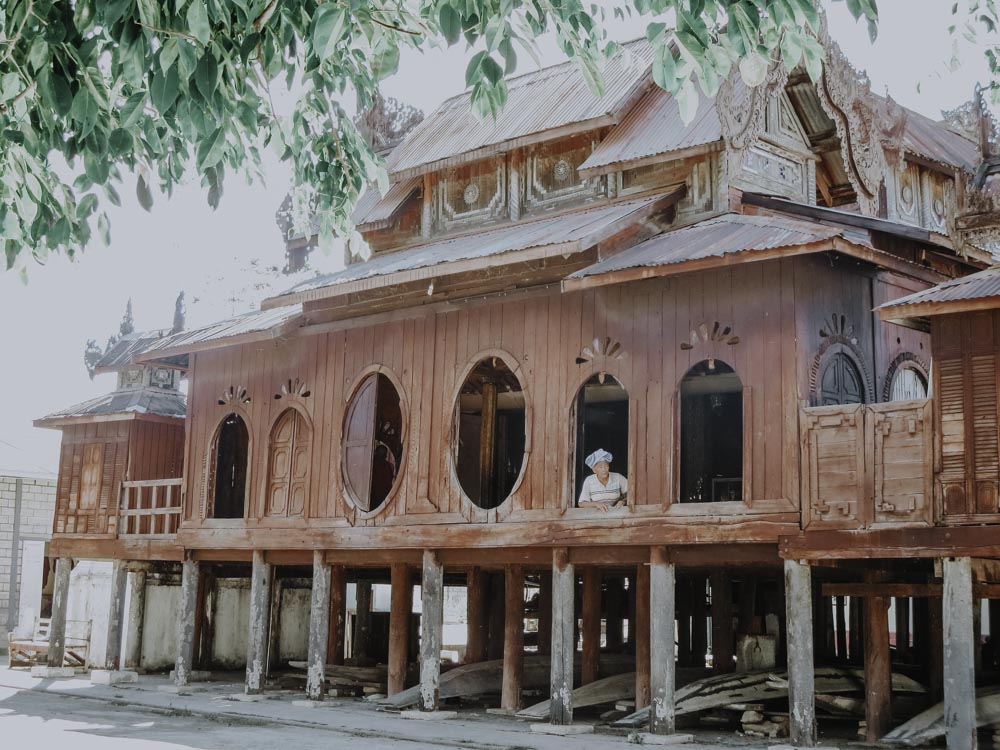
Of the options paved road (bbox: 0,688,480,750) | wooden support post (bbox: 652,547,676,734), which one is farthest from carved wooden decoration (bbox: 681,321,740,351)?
paved road (bbox: 0,688,480,750)

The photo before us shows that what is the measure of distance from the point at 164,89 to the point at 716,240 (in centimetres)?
929

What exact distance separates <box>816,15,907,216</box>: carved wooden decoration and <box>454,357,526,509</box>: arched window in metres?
5.37

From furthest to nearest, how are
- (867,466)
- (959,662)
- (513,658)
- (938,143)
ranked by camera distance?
(938,143) < (513,658) < (867,466) < (959,662)

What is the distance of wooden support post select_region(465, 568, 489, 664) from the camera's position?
19.0 meters

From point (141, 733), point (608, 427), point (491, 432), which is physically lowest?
point (141, 733)

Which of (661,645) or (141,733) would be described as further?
(141,733)

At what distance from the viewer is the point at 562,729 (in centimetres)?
1439

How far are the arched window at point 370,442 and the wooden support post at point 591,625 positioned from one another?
3.06 m

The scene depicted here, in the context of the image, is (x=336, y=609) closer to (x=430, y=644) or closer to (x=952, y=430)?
(x=430, y=644)

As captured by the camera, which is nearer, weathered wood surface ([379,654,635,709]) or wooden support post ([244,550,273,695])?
weathered wood surface ([379,654,635,709])

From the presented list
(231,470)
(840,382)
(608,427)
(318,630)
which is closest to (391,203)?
(608,427)

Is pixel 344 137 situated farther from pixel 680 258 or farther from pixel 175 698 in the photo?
pixel 175 698

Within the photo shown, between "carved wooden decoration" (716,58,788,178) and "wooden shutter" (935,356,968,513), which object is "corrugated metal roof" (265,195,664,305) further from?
"wooden shutter" (935,356,968,513)

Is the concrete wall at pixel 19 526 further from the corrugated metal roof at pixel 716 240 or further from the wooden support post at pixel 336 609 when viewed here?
the corrugated metal roof at pixel 716 240
